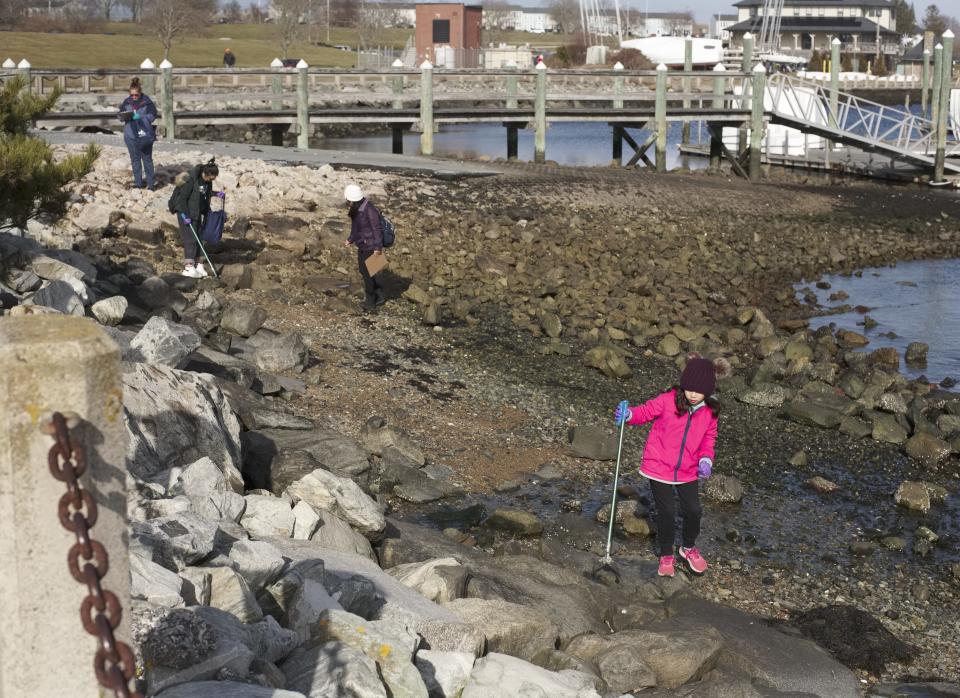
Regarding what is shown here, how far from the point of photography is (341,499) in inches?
320

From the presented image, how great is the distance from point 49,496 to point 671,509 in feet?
19.0

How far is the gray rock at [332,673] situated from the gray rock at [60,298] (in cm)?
609

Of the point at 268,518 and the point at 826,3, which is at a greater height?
the point at 826,3

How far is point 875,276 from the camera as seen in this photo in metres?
22.0

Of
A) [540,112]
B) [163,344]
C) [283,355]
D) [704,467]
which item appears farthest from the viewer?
[540,112]

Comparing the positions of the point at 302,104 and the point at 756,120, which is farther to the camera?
the point at 756,120

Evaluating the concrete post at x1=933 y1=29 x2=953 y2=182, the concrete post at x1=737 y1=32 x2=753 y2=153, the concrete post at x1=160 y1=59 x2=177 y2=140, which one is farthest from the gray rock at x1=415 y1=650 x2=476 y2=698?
the concrete post at x1=933 y1=29 x2=953 y2=182

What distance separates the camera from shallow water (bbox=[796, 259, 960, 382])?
1662 centimetres

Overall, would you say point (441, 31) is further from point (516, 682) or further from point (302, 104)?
point (516, 682)

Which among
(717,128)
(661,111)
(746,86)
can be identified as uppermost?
(746,86)

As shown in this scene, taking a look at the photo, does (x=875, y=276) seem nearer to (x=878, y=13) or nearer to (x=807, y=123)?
(x=807, y=123)

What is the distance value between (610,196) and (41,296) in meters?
14.8

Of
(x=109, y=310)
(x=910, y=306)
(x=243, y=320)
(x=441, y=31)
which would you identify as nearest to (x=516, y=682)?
(x=109, y=310)

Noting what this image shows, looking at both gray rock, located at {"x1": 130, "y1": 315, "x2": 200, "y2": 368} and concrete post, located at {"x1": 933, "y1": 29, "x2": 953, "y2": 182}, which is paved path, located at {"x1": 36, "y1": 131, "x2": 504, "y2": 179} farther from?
concrete post, located at {"x1": 933, "y1": 29, "x2": 953, "y2": 182}
